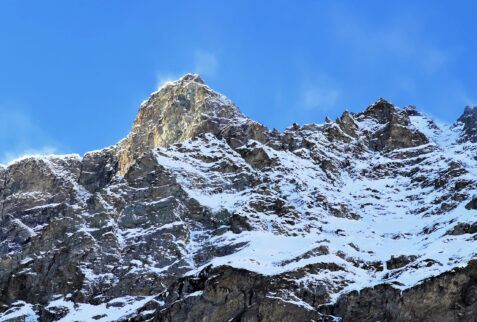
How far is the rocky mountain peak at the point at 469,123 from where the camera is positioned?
16912cm

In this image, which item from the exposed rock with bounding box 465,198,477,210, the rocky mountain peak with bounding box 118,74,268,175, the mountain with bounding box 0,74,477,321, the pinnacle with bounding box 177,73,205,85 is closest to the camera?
the mountain with bounding box 0,74,477,321

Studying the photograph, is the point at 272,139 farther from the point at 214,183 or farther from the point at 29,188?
the point at 29,188

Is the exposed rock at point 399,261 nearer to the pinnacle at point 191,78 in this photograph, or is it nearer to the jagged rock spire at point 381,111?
the jagged rock spire at point 381,111

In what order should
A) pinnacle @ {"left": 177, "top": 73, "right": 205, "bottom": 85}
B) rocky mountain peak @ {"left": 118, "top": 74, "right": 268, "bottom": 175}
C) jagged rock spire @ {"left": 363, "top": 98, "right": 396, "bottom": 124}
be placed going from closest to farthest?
jagged rock spire @ {"left": 363, "top": 98, "right": 396, "bottom": 124} → rocky mountain peak @ {"left": 118, "top": 74, "right": 268, "bottom": 175} → pinnacle @ {"left": 177, "top": 73, "right": 205, "bottom": 85}

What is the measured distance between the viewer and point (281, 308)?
320 ft

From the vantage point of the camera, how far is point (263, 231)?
390 feet

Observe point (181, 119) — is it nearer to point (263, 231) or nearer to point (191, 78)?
point (191, 78)

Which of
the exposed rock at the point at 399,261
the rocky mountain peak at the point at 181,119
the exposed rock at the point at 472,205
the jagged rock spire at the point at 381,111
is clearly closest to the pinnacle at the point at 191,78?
the rocky mountain peak at the point at 181,119

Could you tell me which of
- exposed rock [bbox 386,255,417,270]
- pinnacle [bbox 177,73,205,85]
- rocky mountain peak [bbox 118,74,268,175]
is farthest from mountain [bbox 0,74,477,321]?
pinnacle [bbox 177,73,205,85]

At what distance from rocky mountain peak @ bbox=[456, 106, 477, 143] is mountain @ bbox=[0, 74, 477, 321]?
505 mm

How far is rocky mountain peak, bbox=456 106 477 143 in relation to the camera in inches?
6658

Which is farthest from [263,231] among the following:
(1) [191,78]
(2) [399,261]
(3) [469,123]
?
(1) [191,78]

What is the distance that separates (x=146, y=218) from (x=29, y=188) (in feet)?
193

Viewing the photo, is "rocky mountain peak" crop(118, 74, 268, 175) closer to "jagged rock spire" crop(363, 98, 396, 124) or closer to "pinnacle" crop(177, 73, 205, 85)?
"pinnacle" crop(177, 73, 205, 85)
